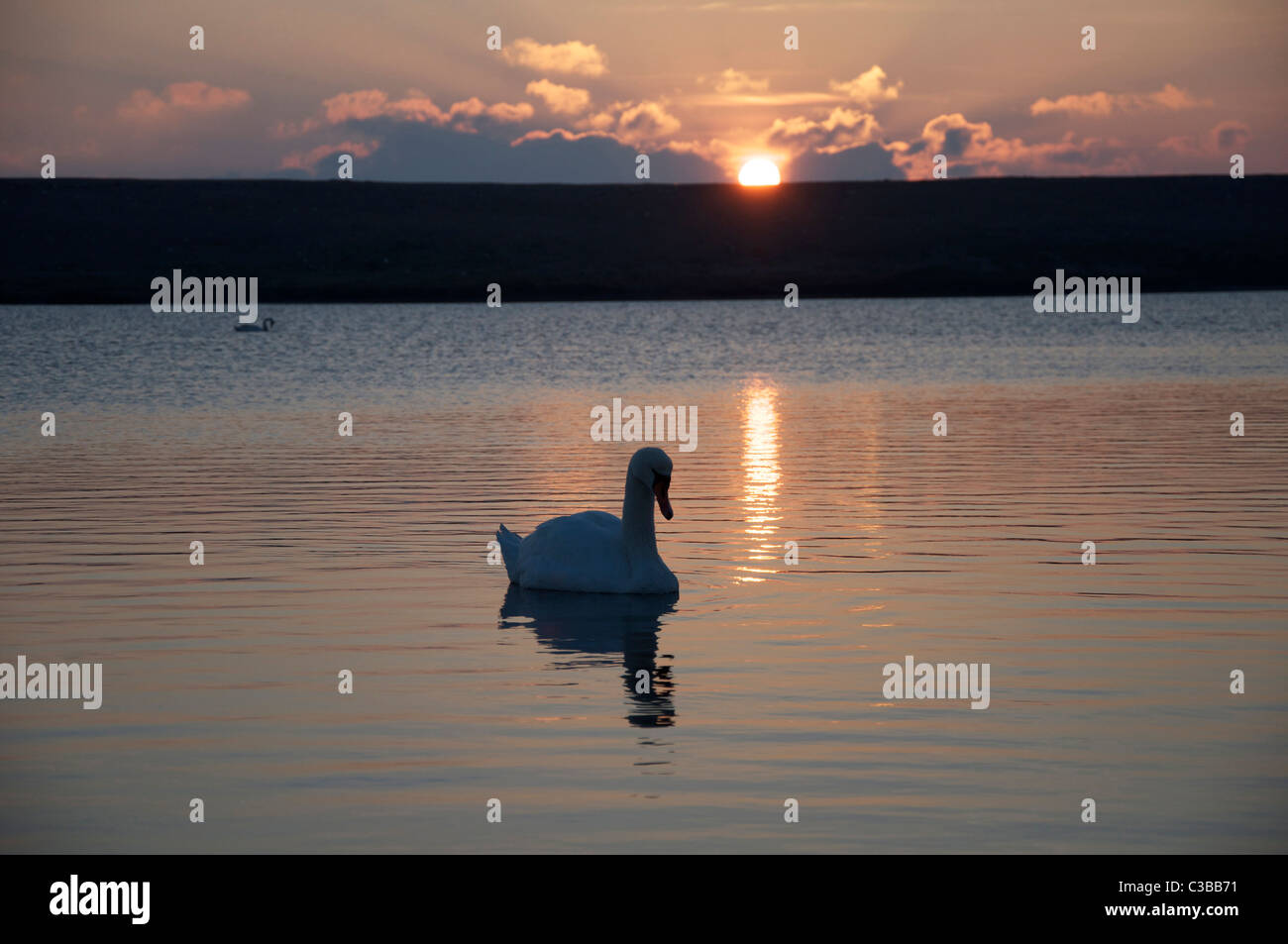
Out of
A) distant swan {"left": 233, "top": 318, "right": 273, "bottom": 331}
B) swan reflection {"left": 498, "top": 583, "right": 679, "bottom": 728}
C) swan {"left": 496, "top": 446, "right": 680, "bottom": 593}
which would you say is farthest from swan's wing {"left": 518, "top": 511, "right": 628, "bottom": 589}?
distant swan {"left": 233, "top": 318, "right": 273, "bottom": 331}

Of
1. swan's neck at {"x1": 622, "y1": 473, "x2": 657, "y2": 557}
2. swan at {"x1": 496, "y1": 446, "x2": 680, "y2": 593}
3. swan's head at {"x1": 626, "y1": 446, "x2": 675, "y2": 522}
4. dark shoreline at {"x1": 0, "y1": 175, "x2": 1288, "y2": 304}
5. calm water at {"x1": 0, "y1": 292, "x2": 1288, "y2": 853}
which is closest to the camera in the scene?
calm water at {"x1": 0, "y1": 292, "x2": 1288, "y2": 853}

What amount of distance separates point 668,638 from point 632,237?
11043 cm

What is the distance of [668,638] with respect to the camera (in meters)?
11.4

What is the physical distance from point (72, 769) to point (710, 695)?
354 cm

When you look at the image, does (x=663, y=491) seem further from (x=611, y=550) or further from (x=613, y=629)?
(x=613, y=629)

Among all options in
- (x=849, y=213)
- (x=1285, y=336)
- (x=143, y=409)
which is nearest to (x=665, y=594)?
(x=143, y=409)

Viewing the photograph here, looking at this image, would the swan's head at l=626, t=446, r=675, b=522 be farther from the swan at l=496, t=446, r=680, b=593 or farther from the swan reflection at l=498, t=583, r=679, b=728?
the swan reflection at l=498, t=583, r=679, b=728

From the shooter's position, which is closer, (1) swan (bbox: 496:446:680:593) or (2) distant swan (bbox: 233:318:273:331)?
(1) swan (bbox: 496:446:680:593)

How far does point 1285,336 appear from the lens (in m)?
52.2

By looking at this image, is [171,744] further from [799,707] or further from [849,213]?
[849,213]

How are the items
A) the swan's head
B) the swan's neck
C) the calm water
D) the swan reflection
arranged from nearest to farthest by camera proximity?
the calm water
the swan reflection
the swan's neck
the swan's head

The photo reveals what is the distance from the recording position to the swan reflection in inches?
381

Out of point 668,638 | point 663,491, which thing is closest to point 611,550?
point 663,491

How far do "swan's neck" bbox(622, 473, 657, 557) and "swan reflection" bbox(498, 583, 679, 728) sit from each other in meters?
0.39
